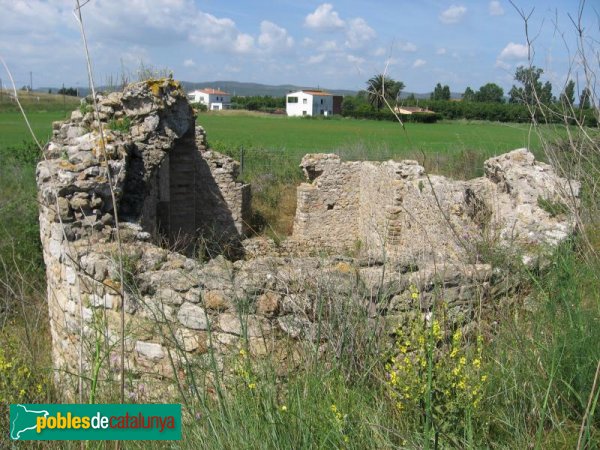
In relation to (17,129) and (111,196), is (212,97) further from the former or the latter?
(111,196)

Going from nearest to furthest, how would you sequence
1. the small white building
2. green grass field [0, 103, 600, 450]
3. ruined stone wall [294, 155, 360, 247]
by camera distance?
green grass field [0, 103, 600, 450], ruined stone wall [294, 155, 360, 247], the small white building

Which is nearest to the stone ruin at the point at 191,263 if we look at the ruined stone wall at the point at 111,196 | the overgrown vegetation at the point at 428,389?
the ruined stone wall at the point at 111,196

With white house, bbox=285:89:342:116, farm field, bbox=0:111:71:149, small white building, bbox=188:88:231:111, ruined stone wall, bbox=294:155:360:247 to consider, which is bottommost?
ruined stone wall, bbox=294:155:360:247

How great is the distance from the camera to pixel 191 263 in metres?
4.65

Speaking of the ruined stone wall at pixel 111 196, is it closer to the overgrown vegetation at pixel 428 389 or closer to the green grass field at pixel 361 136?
the overgrown vegetation at pixel 428 389

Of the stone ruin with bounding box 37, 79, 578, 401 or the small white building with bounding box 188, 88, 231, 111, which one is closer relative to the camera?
the stone ruin with bounding box 37, 79, 578, 401

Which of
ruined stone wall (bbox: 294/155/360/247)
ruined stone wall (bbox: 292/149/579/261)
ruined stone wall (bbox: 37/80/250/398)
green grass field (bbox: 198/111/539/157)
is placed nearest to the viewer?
ruined stone wall (bbox: 37/80/250/398)

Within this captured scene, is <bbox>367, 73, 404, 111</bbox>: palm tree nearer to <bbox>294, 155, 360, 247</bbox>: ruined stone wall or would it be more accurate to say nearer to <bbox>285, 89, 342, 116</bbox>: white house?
<bbox>294, 155, 360, 247</bbox>: ruined stone wall

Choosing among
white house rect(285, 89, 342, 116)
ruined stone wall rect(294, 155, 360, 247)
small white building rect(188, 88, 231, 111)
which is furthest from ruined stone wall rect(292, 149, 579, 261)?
small white building rect(188, 88, 231, 111)

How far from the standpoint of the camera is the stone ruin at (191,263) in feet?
11.9

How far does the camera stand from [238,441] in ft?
8.18

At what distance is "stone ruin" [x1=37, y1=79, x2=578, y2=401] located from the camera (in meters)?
3.62

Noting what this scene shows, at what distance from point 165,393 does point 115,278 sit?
49.5 inches

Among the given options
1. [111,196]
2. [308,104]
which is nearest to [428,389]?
[111,196]
